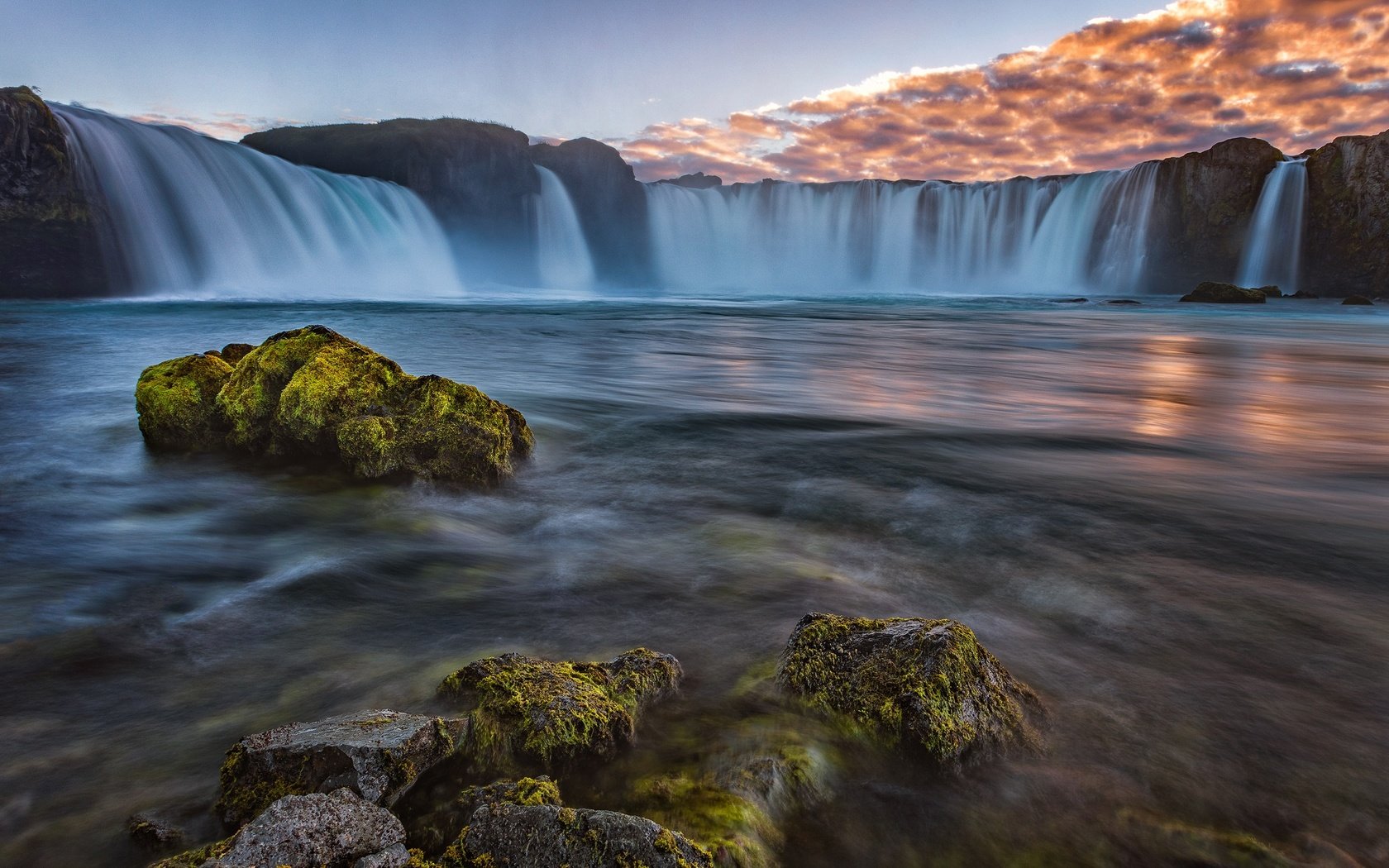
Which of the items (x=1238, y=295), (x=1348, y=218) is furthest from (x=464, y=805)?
(x=1348, y=218)

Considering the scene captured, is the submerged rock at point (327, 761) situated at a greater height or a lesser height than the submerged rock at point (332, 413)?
lesser

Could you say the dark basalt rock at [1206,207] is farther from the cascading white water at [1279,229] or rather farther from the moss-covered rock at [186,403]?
the moss-covered rock at [186,403]

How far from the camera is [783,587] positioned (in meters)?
3.46

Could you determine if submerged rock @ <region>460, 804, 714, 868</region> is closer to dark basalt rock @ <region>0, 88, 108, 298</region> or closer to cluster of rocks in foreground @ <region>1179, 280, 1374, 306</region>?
dark basalt rock @ <region>0, 88, 108, 298</region>

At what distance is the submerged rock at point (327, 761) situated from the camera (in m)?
1.76

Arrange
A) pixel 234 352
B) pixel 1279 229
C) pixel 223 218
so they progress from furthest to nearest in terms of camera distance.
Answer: pixel 1279 229
pixel 223 218
pixel 234 352

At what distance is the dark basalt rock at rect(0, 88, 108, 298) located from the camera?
23.7 m

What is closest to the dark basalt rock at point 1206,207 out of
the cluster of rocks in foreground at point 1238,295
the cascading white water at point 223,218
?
the cluster of rocks in foreground at point 1238,295

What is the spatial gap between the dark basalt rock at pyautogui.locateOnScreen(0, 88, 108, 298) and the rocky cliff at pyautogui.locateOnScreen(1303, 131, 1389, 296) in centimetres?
5806

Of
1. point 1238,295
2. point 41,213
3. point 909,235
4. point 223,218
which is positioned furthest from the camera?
point 909,235

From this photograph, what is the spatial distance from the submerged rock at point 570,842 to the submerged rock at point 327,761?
0.37 metres

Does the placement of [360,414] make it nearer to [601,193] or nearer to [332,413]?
[332,413]

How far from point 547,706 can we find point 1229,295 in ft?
144

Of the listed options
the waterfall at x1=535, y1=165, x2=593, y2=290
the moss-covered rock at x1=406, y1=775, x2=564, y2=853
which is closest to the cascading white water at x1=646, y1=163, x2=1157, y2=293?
the waterfall at x1=535, y1=165, x2=593, y2=290
